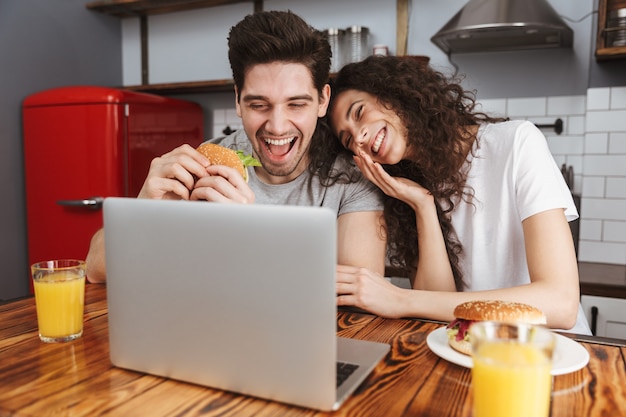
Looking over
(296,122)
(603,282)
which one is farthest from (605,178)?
(296,122)

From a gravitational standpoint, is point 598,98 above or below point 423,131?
above

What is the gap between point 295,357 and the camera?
677 mm

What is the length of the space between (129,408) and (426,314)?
63 cm

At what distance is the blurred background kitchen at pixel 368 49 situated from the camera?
2426mm

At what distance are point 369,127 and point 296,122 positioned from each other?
0.67 ft

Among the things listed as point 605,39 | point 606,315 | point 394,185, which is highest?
point 605,39

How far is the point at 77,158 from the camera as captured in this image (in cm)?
276

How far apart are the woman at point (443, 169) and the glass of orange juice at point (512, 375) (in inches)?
31.4

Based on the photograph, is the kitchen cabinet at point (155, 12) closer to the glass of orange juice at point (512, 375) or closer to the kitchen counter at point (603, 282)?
the kitchen counter at point (603, 282)

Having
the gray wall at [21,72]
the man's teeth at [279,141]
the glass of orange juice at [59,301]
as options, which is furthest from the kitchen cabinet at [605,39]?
the gray wall at [21,72]

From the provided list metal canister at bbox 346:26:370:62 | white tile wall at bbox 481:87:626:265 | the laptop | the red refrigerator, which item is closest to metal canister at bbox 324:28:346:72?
metal canister at bbox 346:26:370:62

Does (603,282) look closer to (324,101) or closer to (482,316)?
(324,101)

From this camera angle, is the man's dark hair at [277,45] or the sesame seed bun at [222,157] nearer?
the sesame seed bun at [222,157]

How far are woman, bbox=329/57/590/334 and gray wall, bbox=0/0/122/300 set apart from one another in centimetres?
192
